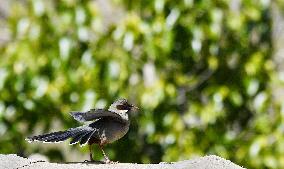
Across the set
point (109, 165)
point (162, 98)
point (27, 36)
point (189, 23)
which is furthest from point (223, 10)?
point (109, 165)

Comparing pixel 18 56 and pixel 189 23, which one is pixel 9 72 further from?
pixel 189 23

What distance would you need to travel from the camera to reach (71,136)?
3.52 metres

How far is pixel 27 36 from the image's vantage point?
6.06 metres

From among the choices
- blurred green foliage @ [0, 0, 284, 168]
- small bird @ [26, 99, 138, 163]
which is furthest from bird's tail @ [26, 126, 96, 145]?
blurred green foliage @ [0, 0, 284, 168]

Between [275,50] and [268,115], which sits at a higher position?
[275,50]

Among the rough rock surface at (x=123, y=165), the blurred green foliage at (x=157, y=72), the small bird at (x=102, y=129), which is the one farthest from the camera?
the blurred green foliage at (x=157, y=72)

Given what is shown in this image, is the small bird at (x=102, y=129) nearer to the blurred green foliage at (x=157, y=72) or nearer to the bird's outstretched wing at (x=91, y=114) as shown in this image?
the bird's outstretched wing at (x=91, y=114)

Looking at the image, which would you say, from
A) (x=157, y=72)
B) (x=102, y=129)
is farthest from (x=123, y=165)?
(x=157, y=72)

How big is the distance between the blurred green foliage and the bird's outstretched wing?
2416 mm

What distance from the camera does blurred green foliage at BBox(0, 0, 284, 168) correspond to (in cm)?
597

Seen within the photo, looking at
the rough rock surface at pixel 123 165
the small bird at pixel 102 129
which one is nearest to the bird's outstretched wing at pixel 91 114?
the small bird at pixel 102 129

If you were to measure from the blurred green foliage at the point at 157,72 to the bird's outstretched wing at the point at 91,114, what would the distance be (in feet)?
7.93

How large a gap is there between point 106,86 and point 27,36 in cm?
74

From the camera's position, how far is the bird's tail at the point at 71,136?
3.39m
